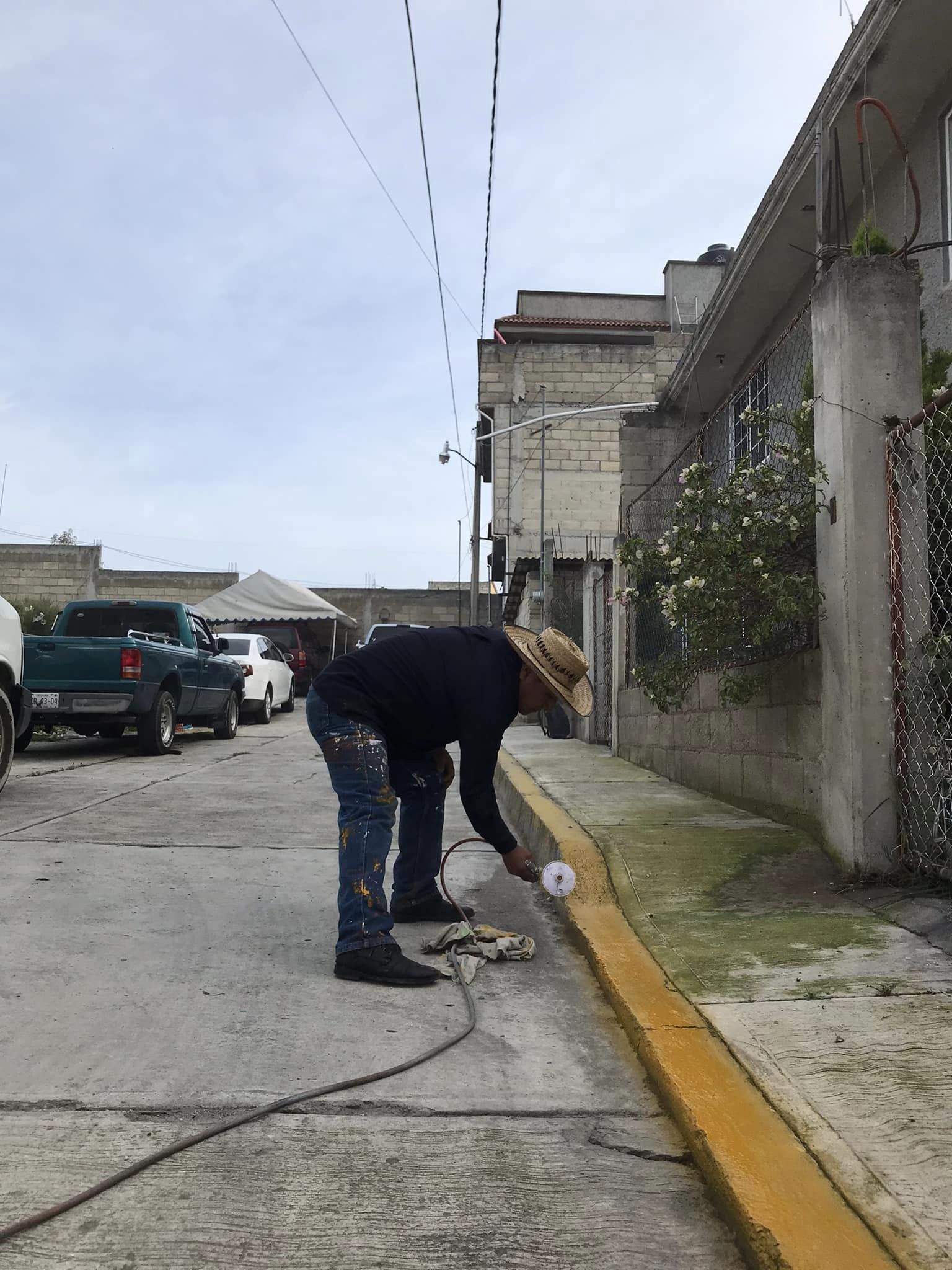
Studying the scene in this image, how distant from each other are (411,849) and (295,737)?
A: 413 inches

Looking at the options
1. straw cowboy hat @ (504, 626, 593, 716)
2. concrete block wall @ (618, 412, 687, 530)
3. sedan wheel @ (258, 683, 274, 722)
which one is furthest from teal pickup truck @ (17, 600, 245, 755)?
straw cowboy hat @ (504, 626, 593, 716)

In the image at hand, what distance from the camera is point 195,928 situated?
4.49m

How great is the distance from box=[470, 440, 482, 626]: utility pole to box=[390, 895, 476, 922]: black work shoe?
76.8ft

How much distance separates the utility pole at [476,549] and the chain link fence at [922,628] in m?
23.5

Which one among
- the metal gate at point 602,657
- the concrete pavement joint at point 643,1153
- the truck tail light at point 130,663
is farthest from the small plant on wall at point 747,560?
the truck tail light at point 130,663

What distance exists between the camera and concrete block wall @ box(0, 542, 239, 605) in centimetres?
3253

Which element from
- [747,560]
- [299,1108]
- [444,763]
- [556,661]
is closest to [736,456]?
[747,560]

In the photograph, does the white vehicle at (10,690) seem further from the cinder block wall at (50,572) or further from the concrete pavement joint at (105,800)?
the cinder block wall at (50,572)

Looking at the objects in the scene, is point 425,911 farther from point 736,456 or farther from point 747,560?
point 736,456

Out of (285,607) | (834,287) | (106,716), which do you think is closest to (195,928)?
(834,287)

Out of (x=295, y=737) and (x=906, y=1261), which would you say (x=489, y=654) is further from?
(x=295, y=737)

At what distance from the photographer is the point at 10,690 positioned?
7.88 metres

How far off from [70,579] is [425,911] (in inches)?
1197

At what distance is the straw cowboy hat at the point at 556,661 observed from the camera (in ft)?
12.9
